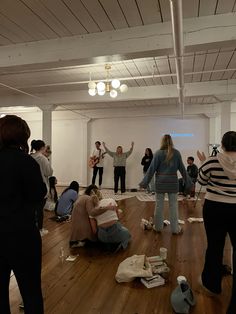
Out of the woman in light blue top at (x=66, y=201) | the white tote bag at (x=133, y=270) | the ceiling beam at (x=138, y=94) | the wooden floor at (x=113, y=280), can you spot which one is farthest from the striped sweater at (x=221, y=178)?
the ceiling beam at (x=138, y=94)

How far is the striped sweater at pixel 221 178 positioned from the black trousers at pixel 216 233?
0.06 metres

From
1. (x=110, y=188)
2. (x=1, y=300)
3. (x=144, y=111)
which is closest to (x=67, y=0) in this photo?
(x=1, y=300)

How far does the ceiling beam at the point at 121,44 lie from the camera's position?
288 cm

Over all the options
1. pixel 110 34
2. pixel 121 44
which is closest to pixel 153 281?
pixel 121 44

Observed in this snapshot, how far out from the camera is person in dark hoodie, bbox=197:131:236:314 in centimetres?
199

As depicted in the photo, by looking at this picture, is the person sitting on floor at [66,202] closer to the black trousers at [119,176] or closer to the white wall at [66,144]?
the black trousers at [119,176]

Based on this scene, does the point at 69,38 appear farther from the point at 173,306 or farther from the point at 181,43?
the point at 173,306

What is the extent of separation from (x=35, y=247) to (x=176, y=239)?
2814mm

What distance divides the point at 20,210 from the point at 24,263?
268 millimetres

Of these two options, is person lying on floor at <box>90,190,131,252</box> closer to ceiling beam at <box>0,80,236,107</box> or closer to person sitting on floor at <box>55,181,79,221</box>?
person sitting on floor at <box>55,181,79,221</box>

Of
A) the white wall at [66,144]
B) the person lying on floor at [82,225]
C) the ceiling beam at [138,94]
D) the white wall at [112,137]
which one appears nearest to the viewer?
the person lying on floor at [82,225]

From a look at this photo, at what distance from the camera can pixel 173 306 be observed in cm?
203

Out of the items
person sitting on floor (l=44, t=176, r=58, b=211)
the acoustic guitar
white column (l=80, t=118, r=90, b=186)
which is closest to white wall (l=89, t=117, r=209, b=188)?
white column (l=80, t=118, r=90, b=186)

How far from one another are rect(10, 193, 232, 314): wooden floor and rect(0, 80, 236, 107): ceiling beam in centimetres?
316
